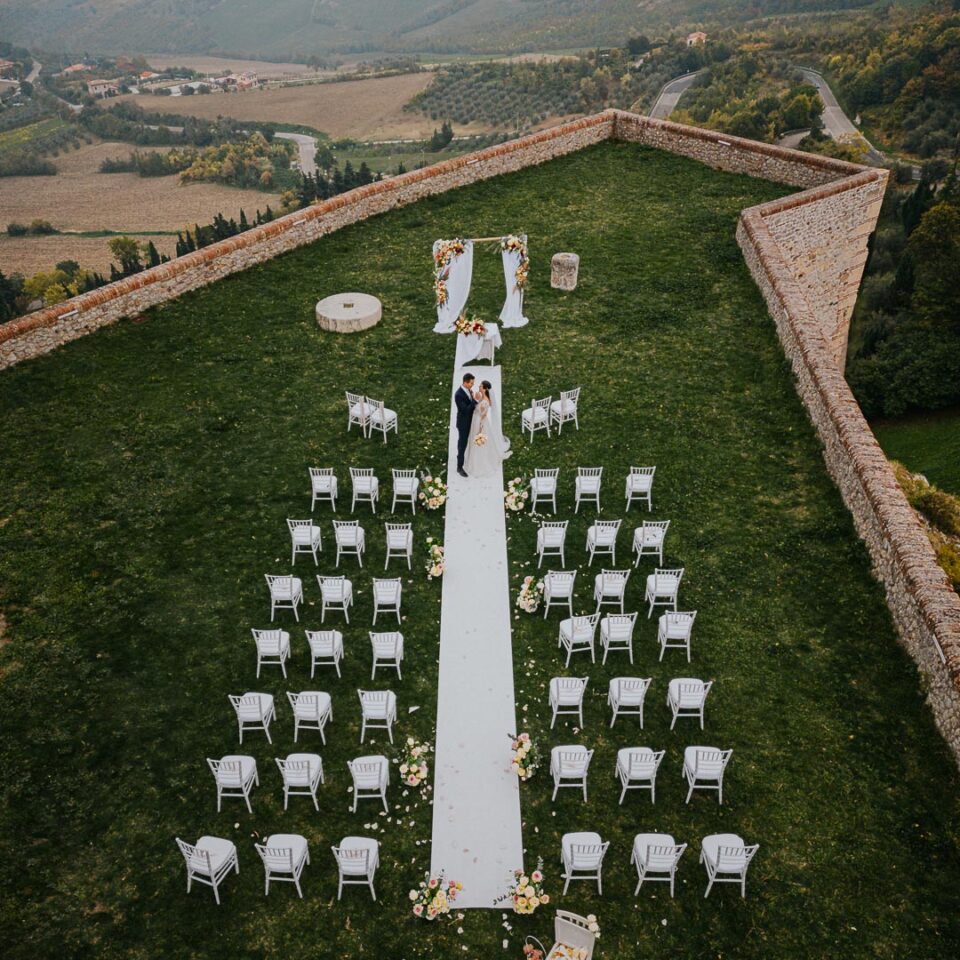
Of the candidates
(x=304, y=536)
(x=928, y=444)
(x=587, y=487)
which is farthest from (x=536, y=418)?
(x=928, y=444)

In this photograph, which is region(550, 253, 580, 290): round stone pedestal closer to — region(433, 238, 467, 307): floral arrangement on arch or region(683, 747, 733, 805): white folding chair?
region(433, 238, 467, 307): floral arrangement on arch

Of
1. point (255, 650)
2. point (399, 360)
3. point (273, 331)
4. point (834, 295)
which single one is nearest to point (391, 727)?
point (255, 650)

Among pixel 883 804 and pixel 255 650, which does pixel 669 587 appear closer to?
pixel 883 804

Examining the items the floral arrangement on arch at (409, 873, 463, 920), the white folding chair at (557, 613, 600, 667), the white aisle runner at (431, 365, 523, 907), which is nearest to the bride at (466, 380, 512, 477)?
the white aisle runner at (431, 365, 523, 907)

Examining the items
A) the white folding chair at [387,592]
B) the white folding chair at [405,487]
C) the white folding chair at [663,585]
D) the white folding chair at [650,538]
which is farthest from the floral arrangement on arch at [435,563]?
the white folding chair at [663,585]

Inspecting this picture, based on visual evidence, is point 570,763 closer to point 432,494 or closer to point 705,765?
point 705,765
